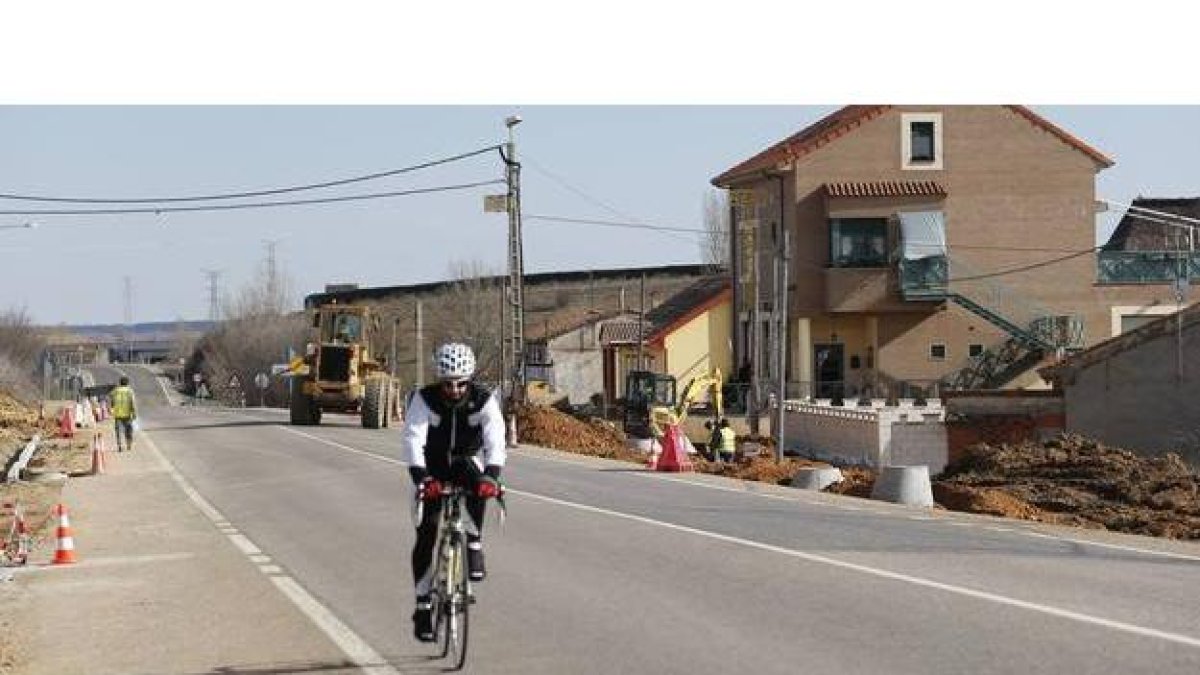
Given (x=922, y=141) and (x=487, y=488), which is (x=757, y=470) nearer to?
(x=487, y=488)

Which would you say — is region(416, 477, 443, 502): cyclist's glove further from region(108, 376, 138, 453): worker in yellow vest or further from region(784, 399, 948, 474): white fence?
region(784, 399, 948, 474): white fence

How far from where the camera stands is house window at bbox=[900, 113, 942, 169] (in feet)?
201

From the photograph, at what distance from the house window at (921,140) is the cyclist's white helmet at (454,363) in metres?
52.3

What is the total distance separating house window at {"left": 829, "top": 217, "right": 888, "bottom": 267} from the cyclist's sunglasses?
50.5m

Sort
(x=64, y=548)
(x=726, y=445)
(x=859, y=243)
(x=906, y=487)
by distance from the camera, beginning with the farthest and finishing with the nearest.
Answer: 1. (x=859, y=243)
2. (x=726, y=445)
3. (x=906, y=487)
4. (x=64, y=548)

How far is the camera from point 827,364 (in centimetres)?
6194

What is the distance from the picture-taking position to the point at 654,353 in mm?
71250

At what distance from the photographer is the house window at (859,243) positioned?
197 feet

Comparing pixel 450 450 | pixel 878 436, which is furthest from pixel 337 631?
pixel 878 436

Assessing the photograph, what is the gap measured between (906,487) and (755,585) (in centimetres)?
1234

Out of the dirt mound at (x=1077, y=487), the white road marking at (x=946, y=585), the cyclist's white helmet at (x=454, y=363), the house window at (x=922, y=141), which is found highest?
the house window at (x=922, y=141)

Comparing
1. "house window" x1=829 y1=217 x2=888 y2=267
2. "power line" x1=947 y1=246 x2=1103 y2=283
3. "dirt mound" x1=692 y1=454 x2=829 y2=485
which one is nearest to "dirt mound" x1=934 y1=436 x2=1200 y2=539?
"dirt mound" x1=692 y1=454 x2=829 y2=485

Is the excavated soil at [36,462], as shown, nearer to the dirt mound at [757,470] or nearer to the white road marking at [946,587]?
the white road marking at [946,587]

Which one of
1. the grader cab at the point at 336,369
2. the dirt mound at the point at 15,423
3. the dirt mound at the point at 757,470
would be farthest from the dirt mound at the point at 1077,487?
the dirt mound at the point at 15,423
